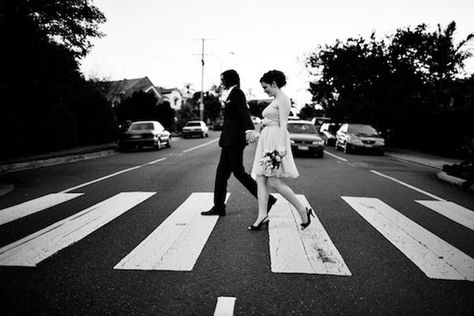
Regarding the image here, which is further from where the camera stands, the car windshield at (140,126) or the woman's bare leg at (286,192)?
the car windshield at (140,126)

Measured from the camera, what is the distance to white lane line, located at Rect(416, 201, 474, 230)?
5156 mm

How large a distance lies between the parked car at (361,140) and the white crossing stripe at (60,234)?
14.3 m

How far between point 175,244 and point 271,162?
1.48 m

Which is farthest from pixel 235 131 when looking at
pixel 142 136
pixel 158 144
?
pixel 158 144

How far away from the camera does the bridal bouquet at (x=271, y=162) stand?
4156 mm

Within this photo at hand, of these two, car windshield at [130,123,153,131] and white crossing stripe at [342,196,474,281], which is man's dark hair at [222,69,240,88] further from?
car windshield at [130,123,153,131]

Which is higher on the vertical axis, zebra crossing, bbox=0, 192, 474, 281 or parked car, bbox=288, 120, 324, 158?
parked car, bbox=288, 120, 324, 158

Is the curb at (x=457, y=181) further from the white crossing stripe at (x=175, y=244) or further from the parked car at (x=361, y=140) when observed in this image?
the parked car at (x=361, y=140)

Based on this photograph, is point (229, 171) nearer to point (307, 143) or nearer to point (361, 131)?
point (307, 143)

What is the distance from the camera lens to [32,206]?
5.63m

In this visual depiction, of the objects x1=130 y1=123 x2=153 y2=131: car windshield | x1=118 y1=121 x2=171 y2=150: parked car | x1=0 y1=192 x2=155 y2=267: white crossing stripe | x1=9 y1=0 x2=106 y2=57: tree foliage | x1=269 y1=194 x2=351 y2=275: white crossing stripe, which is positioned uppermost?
x1=9 y1=0 x2=106 y2=57: tree foliage

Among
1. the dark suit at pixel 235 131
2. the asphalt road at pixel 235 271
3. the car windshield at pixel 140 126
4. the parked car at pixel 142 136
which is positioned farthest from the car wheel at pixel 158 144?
the dark suit at pixel 235 131

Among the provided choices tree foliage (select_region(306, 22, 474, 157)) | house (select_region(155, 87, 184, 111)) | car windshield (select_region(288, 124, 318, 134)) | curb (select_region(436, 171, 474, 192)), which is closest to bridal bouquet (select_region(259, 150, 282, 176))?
curb (select_region(436, 171, 474, 192))

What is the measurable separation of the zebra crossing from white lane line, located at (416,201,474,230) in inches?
0.7
